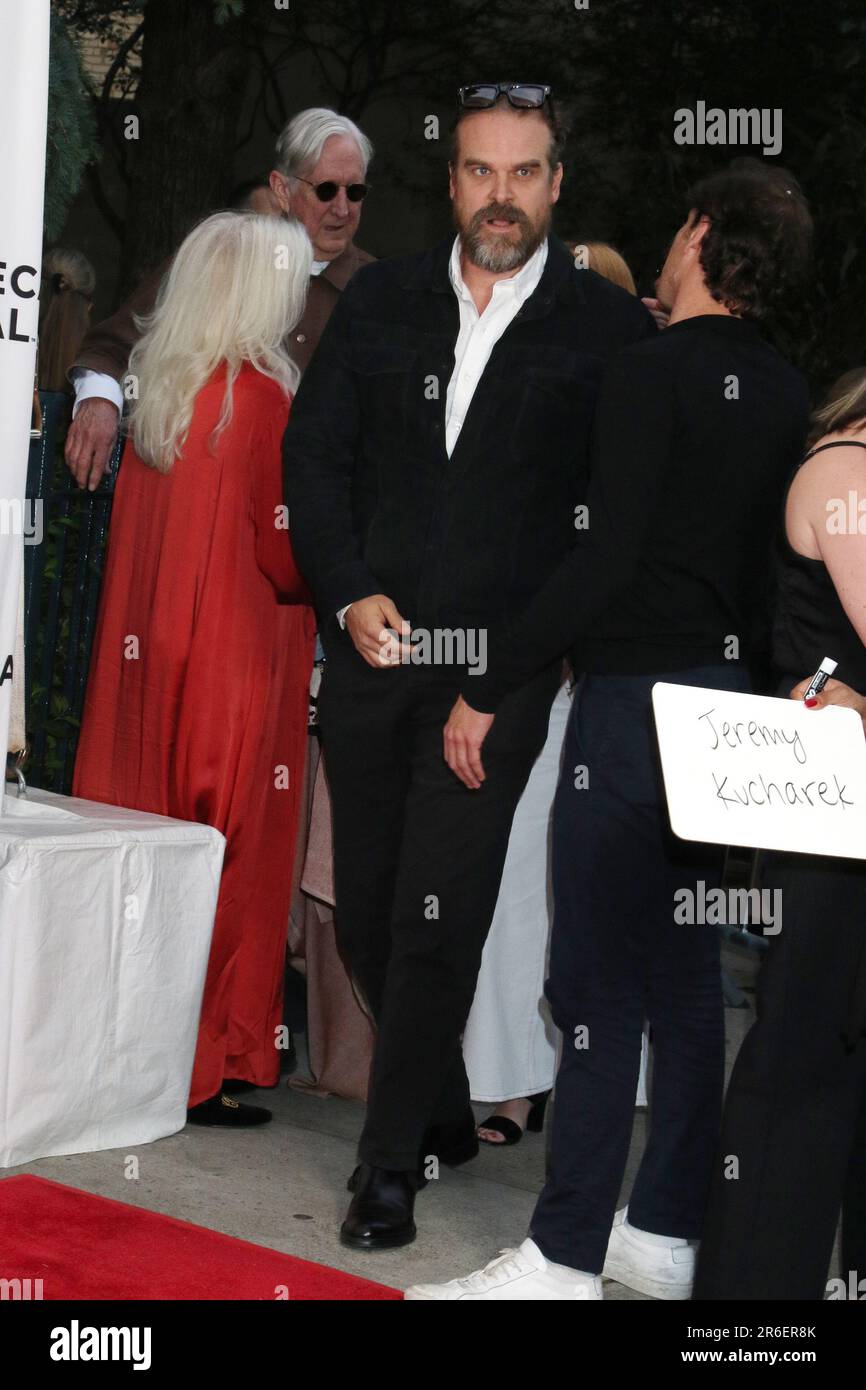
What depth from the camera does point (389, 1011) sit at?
11.6 ft

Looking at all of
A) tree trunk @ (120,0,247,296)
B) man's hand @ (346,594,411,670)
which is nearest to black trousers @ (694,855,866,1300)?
man's hand @ (346,594,411,670)

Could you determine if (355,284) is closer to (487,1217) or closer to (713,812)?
(713,812)

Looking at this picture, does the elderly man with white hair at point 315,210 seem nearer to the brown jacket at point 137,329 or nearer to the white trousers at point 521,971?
the brown jacket at point 137,329

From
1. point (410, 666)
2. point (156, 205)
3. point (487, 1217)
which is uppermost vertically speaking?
point (156, 205)

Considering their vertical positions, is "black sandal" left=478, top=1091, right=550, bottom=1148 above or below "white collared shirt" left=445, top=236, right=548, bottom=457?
below

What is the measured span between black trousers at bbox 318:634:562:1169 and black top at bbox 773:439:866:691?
2.34 ft

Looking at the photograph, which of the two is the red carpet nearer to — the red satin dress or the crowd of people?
the crowd of people

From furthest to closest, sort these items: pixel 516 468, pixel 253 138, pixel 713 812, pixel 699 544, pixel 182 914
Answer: pixel 253 138 < pixel 182 914 < pixel 516 468 < pixel 699 544 < pixel 713 812

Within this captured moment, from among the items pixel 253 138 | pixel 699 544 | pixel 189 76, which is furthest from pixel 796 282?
pixel 253 138

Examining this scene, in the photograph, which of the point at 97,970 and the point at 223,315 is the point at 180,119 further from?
the point at 97,970

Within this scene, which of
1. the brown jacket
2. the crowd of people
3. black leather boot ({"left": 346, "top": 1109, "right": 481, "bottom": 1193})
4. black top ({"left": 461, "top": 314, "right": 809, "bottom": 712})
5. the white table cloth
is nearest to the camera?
the crowd of people

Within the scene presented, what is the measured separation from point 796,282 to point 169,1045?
6.74ft

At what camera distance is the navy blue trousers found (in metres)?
3.12

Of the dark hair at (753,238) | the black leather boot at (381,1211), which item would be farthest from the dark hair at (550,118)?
the black leather boot at (381,1211)
